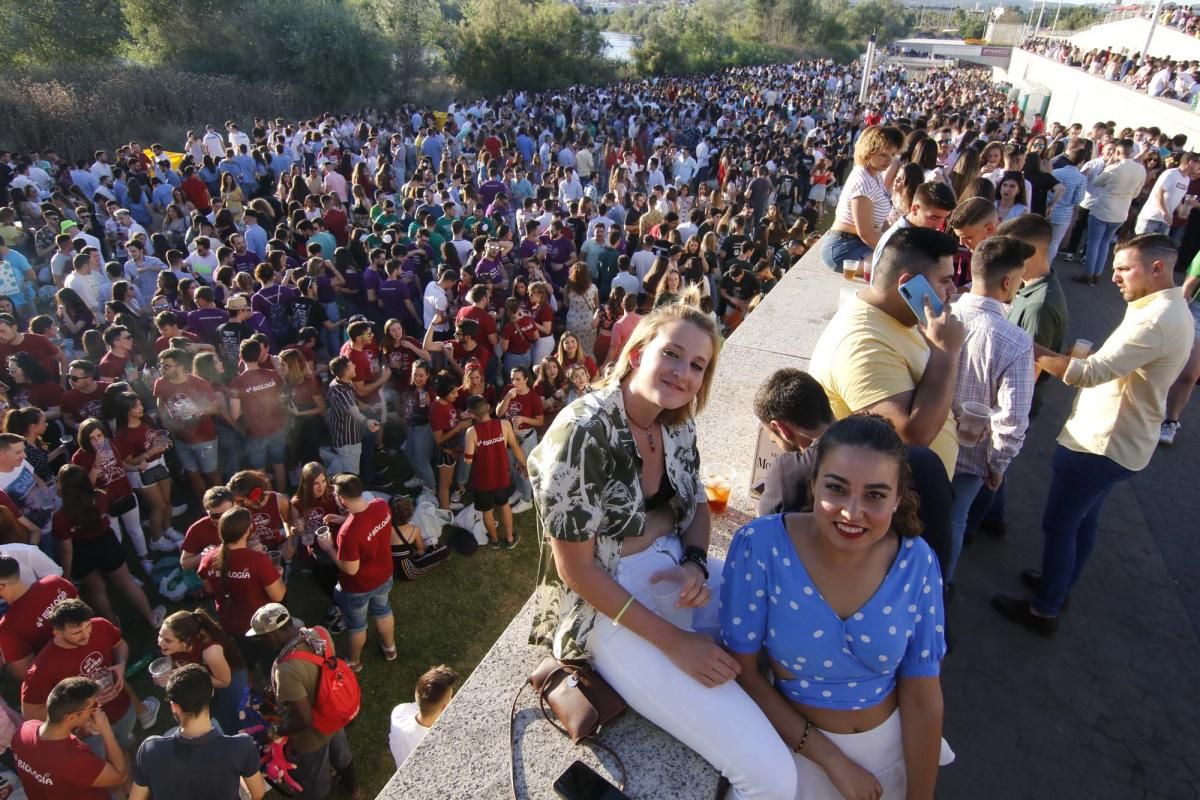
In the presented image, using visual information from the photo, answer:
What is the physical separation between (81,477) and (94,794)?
6.93ft

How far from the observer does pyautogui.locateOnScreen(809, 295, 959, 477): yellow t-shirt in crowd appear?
245 centimetres

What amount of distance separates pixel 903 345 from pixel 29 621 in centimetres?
467

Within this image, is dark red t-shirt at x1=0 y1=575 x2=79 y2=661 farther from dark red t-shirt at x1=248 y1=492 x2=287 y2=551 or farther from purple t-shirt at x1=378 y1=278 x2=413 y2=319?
purple t-shirt at x1=378 y1=278 x2=413 y2=319

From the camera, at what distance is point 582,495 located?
5.82ft

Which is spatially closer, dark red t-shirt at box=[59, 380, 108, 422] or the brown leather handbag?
the brown leather handbag

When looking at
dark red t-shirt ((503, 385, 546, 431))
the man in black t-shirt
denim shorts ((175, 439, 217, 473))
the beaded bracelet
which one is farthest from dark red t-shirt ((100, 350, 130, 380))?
the beaded bracelet

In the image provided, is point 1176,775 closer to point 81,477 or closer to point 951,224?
point 951,224

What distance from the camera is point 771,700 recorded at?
6.18 ft

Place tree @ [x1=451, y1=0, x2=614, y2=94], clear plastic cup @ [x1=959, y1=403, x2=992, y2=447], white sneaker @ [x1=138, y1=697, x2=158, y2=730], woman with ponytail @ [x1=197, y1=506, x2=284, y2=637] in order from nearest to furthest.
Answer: clear plastic cup @ [x1=959, y1=403, x2=992, y2=447]
woman with ponytail @ [x1=197, y1=506, x2=284, y2=637]
white sneaker @ [x1=138, y1=697, x2=158, y2=730]
tree @ [x1=451, y1=0, x2=614, y2=94]

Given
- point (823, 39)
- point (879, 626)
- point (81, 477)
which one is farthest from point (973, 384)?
point (823, 39)

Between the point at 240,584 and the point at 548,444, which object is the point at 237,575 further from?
the point at 548,444

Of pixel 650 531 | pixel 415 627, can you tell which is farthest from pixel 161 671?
pixel 650 531

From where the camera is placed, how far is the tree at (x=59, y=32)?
23.6 m

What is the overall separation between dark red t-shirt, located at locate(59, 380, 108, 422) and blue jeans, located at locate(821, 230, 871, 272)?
20.0 feet
